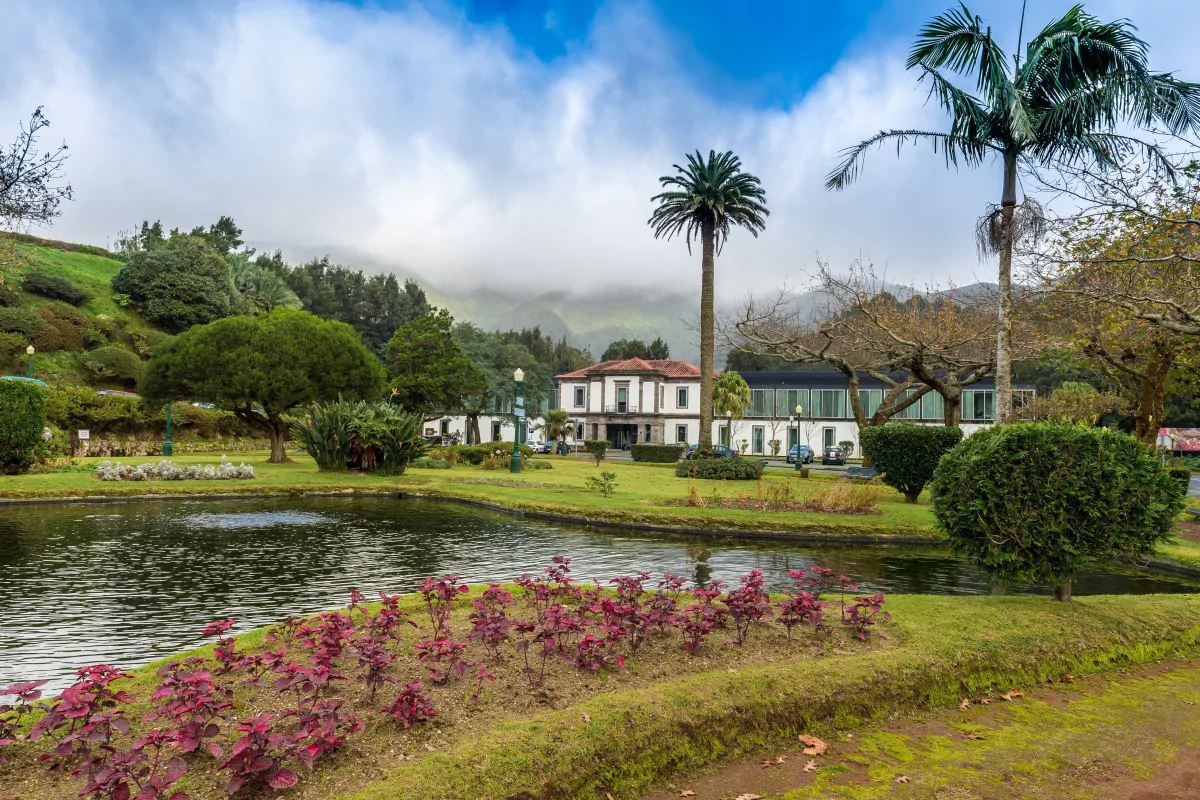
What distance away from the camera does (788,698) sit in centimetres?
549

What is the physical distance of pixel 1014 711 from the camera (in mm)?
5906

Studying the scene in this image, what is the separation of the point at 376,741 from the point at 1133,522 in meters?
7.66

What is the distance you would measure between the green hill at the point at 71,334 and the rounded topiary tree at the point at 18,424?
1015 inches

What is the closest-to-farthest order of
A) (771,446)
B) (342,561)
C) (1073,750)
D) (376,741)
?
(376,741)
(1073,750)
(342,561)
(771,446)

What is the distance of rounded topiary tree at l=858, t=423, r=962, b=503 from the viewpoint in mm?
21406

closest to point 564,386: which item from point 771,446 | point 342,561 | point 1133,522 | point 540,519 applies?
point 771,446

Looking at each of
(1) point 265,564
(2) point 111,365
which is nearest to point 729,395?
(2) point 111,365

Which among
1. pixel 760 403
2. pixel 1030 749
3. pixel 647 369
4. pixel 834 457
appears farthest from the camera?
pixel 647 369

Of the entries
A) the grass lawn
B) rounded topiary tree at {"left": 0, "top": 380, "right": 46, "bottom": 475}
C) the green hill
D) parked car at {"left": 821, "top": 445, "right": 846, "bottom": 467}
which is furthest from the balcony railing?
rounded topiary tree at {"left": 0, "top": 380, "right": 46, "bottom": 475}

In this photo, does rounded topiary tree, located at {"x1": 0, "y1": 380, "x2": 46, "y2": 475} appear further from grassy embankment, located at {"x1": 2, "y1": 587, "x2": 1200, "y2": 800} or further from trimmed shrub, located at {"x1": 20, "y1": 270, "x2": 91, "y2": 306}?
trimmed shrub, located at {"x1": 20, "y1": 270, "x2": 91, "y2": 306}

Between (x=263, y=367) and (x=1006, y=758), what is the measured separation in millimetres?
32254

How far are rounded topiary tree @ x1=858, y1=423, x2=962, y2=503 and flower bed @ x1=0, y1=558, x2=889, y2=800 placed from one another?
14.8 metres

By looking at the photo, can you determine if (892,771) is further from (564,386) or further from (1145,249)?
(564,386)

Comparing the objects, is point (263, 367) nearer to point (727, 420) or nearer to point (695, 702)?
point (695, 702)
